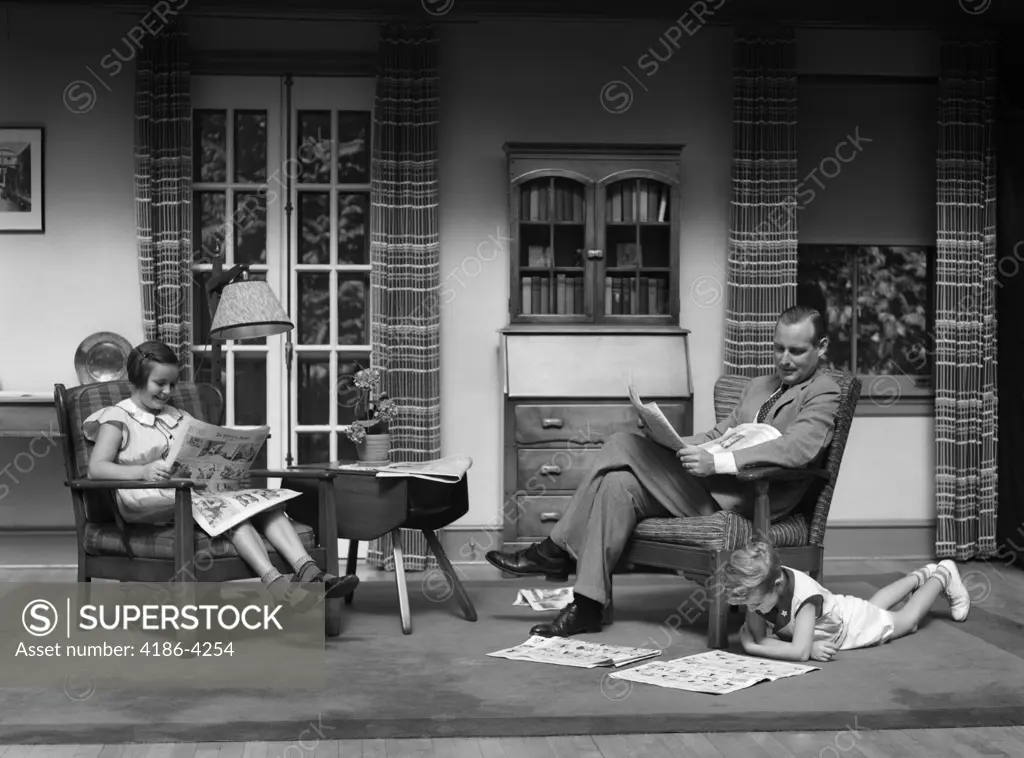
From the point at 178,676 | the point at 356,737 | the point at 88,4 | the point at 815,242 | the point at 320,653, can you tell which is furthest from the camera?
the point at 815,242

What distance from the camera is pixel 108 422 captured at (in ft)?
13.9

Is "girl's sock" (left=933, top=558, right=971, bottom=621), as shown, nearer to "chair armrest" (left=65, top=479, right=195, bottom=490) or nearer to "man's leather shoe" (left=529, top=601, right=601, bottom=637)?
"man's leather shoe" (left=529, top=601, right=601, bottom=637)

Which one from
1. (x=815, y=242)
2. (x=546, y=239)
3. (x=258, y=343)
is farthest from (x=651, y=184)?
(x=258, y=343)

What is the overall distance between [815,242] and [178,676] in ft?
13.6

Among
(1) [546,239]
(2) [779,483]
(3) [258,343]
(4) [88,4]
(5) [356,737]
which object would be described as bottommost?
(5) [356,737]

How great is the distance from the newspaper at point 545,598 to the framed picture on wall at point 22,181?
309cm

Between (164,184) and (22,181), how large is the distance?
2.44 ft

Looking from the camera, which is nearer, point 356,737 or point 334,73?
point 356,737

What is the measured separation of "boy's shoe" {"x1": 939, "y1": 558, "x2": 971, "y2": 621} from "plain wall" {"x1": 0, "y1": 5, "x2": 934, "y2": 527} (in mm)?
1835

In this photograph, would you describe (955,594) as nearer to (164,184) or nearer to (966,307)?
(966,307)

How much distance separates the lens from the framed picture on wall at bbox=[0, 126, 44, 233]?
606 centimetres

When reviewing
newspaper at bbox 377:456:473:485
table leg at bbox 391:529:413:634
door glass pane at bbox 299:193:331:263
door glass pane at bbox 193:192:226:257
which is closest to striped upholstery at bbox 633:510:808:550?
newspaper at bbox 377:456:473:485

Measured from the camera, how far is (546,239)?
612cm

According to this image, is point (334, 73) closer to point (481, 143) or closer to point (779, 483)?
point (481, 143)
